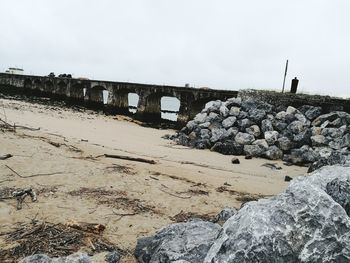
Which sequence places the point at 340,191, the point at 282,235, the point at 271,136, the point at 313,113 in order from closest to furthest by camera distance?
the point at 282,235, the point at 340,191, the point at 271,136, the point at 313,113

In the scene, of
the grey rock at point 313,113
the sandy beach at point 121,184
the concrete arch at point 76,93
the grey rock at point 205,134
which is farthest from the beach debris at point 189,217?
the concrete arch at point 76,93

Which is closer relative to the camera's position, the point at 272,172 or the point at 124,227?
the point at 124,227

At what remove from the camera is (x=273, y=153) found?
478 inches

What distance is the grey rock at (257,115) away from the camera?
14.1m

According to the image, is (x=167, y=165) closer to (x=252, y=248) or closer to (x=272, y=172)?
(x=272, y=172)

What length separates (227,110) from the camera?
49.0ft

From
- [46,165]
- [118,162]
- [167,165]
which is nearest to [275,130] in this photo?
[167,165]

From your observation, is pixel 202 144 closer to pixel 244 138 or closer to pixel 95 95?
pixel 244 138

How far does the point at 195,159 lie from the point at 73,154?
3.72m

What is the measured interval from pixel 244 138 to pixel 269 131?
3.39 feet

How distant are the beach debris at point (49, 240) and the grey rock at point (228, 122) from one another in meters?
9.91

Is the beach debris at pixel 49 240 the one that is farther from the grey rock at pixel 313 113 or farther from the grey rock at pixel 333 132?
the grey rock at pixel 313 113

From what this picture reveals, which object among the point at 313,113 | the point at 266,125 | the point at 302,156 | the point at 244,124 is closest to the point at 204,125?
the point at 244,124

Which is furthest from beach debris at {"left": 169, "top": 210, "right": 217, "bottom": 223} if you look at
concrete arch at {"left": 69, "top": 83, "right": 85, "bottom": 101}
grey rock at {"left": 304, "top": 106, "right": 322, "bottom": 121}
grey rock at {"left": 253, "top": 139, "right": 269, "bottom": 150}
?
concrete arch at {"left": 69, "top": 83, "right": 85, "bottom": 101}
